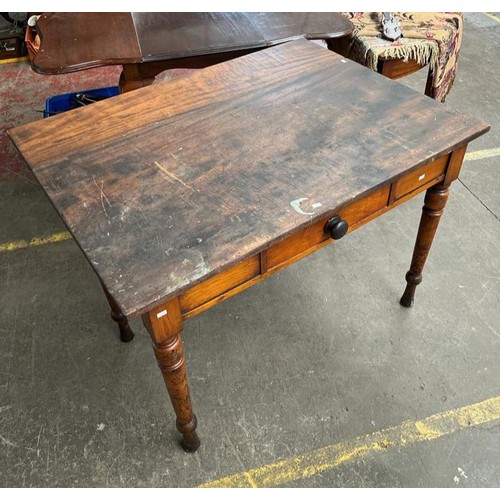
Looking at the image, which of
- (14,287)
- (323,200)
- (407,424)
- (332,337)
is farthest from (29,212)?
(407,424)

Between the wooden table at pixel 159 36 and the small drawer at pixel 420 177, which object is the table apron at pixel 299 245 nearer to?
the small drawer at pixel 420 177

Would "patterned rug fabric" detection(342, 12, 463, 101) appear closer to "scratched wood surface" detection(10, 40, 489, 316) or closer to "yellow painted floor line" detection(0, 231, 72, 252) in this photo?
Answer: "scratched wood surface" detection(10, 40, 489, 316)

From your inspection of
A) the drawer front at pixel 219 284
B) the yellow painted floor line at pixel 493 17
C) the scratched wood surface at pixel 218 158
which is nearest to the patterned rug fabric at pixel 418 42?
the scratched wood surface at pixel 218 158

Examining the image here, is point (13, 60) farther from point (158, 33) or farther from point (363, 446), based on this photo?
point (363, 446)

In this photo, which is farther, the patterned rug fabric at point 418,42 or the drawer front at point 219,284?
the patterned rug fabric at point 418,42

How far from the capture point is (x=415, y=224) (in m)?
2.18

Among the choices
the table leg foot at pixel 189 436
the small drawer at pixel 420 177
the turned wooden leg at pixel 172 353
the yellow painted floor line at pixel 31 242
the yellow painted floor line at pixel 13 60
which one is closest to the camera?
the turned wooden leg at pixel 172 353

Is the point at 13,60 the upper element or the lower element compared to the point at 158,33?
lower

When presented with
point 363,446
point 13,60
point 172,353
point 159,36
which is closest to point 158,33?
point 159,36

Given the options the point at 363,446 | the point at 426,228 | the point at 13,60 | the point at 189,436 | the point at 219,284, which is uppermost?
the point at 219,284

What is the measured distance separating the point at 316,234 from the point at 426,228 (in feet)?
1.87

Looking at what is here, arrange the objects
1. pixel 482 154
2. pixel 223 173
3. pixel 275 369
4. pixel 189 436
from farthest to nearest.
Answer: pixel 482 154
pixel 275 369
pixel 189 436
pixel 223 173

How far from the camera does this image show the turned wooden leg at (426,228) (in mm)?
1376

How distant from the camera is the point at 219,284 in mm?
1005
